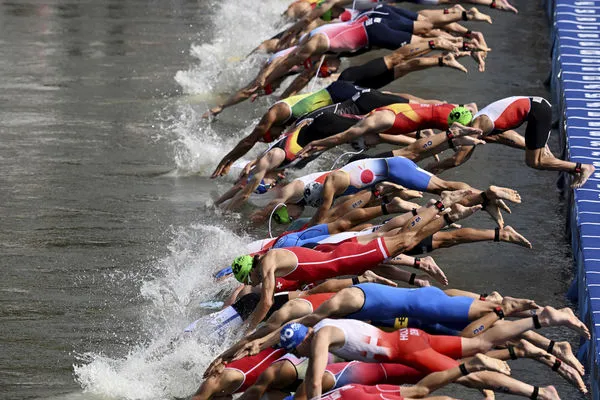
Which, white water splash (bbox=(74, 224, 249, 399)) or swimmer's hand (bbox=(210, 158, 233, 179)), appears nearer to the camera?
white water splash (bbox=(74, 224, 249, 399))

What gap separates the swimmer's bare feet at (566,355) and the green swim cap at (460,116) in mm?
3624

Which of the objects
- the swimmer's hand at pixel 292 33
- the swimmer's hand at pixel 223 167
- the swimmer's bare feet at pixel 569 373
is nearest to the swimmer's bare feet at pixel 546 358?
the swimmer's bare feet at pixel 569 373

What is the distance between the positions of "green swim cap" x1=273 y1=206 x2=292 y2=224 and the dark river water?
1.55 feet

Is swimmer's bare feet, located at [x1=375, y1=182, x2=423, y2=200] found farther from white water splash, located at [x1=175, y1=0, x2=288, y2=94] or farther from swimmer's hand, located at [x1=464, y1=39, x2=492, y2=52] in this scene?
white water splash, located at [x1=175, y1=0, x2=288, y2=94]

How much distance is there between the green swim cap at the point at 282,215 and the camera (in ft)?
39.6

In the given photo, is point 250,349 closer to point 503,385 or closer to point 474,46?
point 503,385

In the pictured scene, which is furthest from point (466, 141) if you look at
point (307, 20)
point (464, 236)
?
point (307, 20)

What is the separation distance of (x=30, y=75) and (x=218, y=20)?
416 centimetres

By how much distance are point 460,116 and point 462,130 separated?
48cm

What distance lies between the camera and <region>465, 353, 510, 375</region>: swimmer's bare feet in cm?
816

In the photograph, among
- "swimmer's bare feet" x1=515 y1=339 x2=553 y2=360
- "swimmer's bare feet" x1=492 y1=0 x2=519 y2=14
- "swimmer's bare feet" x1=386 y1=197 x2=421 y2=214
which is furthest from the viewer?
"swimmer's bare feet" x1=492 y1=0 x2=519 y2=14

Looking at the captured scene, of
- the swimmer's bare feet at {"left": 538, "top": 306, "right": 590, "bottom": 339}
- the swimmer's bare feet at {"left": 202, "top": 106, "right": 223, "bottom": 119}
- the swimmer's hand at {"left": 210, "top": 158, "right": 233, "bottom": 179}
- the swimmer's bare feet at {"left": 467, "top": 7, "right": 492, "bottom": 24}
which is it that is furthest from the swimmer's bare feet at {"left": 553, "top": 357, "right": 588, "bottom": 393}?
the swimmer's bare feet at {"left": 202, "top": 106, "right": 223, "bottom": 119}

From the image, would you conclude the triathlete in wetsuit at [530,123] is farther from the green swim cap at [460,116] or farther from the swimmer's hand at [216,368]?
the swimmer's hand at [216,368]

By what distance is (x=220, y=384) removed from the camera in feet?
30.0
